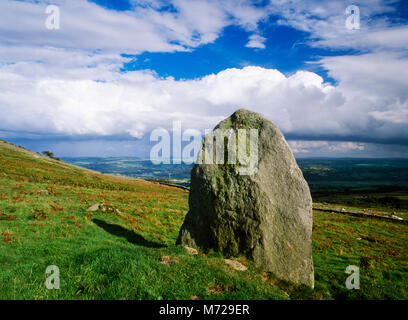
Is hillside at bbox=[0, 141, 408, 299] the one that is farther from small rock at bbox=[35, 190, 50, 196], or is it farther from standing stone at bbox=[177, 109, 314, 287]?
small rock at bbox=[35, 190, 50, 196]

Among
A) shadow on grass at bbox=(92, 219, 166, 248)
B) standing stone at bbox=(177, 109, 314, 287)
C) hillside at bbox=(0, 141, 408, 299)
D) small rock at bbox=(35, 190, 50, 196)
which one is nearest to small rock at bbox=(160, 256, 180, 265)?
hillside at bbox=(0, 141, 408, 299)

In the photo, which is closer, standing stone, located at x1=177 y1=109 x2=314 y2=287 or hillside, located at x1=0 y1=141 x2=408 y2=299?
hillside, located at x1=0 y1=141 x2=408 y2=299

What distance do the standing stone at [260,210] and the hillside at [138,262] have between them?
37.3 inches

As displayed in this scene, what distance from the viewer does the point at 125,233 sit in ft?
57.0

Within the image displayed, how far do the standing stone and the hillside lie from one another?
0.95 m

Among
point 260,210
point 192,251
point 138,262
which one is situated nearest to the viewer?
point 138,262

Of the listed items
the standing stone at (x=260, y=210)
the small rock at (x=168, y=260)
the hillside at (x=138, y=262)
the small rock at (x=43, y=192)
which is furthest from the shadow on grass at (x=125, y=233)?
the small rock at (x=43, y=192)

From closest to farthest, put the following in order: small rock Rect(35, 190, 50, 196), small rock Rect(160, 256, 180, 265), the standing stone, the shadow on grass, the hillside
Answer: the hillside < small rock Rect(160, 256, 180, 265) < the standing stone < the shadow on grass < small rock Rect(35, 190, 50, 196)

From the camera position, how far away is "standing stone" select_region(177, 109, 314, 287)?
11266 mm

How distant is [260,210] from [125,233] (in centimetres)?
1082

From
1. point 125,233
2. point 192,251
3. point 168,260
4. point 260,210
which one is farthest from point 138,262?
point 125,233

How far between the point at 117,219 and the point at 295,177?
14.9 meters

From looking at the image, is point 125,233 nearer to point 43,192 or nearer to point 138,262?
point 138,262
